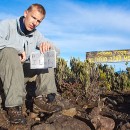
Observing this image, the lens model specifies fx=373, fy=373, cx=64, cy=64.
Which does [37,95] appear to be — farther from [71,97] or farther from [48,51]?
[71,97]

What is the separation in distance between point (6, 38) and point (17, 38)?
0.22m

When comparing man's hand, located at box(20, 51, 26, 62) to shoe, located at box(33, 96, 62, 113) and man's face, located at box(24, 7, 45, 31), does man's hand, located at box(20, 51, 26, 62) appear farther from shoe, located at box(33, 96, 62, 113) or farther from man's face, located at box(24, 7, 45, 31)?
shoe, located at box(33, 96, 62, 113)

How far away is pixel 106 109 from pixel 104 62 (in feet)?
19.6

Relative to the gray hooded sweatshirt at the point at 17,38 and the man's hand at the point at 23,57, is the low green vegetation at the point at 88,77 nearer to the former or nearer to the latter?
the gray hooded sweatshirt at the point at 17,38

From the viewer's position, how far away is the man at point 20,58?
245 inches

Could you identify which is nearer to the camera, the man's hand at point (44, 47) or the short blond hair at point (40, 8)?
the short blond hair at point (40, 8)

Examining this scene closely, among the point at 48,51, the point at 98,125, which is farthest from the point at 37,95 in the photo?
the point at 98,125

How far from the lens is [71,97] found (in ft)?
27.1

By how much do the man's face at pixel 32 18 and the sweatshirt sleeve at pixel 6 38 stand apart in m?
0.36

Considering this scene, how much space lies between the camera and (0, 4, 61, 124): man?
20.5 feet

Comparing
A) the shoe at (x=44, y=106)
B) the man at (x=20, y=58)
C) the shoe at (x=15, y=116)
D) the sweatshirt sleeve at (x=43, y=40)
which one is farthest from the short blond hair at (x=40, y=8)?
the shoe at (x=15, y=116)

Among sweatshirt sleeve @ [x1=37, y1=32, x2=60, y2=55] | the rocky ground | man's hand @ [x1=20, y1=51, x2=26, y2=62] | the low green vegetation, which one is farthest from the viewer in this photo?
the low green vegetation

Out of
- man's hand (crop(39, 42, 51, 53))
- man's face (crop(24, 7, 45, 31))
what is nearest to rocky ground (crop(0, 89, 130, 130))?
man's hand (crop(39, 42, 51, 53))

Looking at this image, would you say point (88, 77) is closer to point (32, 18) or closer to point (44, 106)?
point (44, 106)
